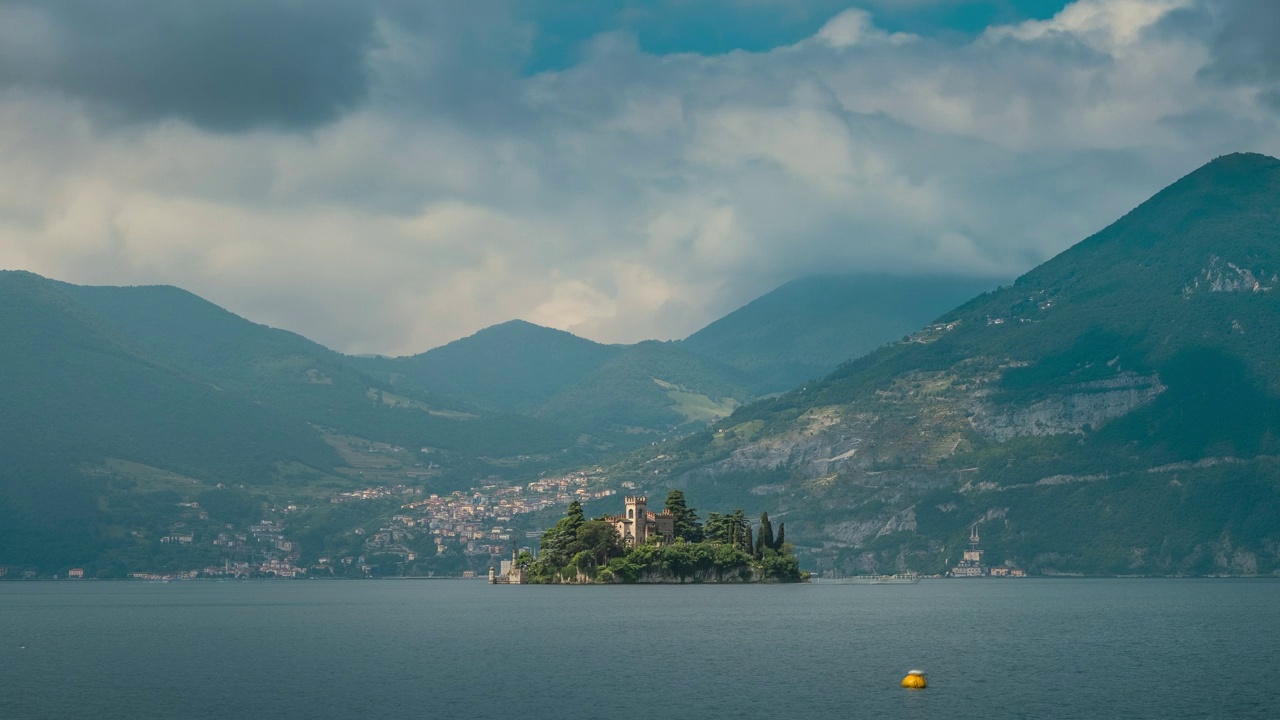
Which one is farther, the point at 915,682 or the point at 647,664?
the point at 647,664

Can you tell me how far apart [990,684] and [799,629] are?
145 ft

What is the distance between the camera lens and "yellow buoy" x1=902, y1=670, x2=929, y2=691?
81.9 metres

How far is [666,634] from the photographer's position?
121750mm

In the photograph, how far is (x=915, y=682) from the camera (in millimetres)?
82125

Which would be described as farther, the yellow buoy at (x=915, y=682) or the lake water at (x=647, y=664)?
the yellow buoy at (x=915, y=682)

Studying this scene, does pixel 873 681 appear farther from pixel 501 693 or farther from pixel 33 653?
pixel 33 653

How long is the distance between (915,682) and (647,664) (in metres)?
21.0

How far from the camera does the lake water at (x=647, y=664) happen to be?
248ft

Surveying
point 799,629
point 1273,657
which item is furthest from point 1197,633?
point 799,629

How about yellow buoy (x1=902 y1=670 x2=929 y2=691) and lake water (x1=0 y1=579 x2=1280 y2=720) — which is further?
yellow buoy (x1=902 y1=670 x2=929 y2=691)

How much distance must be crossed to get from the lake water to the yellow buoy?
0.90m

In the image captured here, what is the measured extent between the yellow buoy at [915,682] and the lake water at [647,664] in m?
0.90

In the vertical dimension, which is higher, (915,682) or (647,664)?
(647,664)

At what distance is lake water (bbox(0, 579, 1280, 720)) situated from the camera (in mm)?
75688
